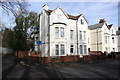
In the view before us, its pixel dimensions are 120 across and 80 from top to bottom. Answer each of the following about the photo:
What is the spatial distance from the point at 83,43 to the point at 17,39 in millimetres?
19864

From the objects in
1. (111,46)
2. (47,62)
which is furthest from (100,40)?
(47,62)

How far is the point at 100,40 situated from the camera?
111ft

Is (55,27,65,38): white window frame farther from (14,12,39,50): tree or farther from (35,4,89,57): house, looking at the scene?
(14,12,39,50): tree

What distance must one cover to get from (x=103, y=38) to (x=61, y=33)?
16688 millimetres

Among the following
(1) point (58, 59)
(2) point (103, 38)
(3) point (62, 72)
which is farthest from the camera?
(2) point (103, 38)

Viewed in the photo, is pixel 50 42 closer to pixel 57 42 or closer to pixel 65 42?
pixel 57 42

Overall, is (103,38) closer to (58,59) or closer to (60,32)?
(60,32)

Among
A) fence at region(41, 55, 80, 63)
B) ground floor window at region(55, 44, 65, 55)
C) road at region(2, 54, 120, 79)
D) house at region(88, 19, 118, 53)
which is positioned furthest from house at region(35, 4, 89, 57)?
road at region(2, 54, 120, 79)

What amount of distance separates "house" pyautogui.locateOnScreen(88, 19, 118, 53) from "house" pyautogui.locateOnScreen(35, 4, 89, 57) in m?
8.49

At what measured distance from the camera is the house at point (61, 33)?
2280 cm

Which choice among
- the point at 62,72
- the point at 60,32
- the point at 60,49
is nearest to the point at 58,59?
the point at 60,49

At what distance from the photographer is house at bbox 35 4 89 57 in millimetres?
22797

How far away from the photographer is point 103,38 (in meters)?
34.0

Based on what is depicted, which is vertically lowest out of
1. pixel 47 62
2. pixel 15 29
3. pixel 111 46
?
pixel 47 62
